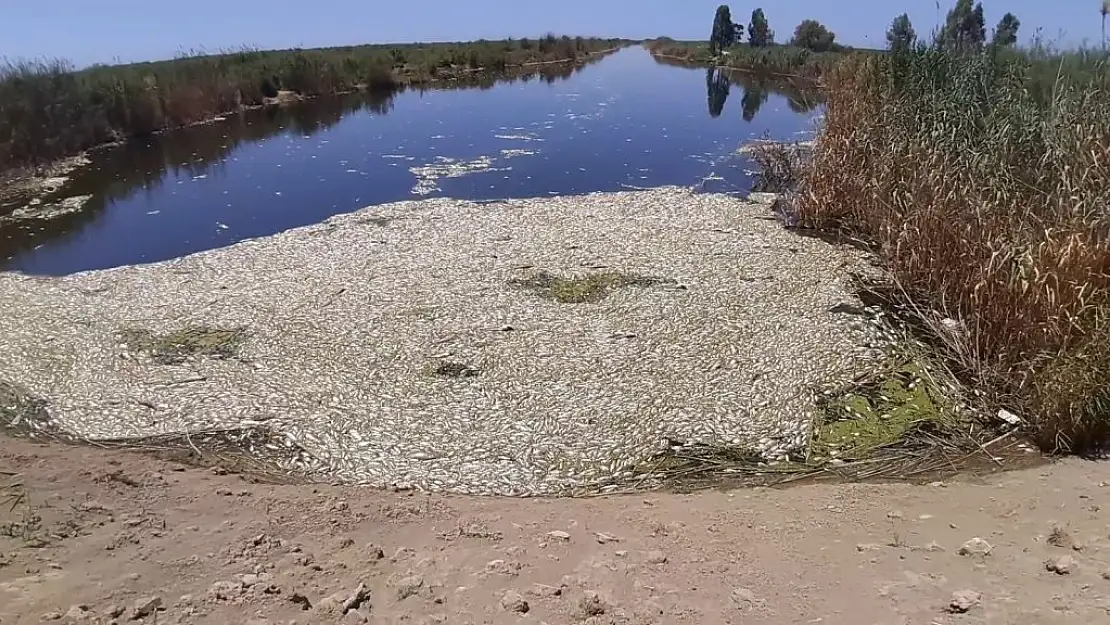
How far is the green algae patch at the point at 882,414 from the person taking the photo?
3.97 m

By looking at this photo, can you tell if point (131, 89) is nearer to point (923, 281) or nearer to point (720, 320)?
point (720, 320)

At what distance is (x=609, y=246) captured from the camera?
291 inches

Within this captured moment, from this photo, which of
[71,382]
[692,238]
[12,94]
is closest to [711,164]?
[692,238]

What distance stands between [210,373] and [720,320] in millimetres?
3411

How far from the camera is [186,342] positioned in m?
5.26

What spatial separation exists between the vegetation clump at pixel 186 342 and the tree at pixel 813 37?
39.8 metres

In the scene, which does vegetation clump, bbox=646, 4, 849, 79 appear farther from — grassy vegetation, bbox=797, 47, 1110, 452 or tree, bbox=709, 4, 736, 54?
grassy vegetation, bbox=797, 47, 1110, 452

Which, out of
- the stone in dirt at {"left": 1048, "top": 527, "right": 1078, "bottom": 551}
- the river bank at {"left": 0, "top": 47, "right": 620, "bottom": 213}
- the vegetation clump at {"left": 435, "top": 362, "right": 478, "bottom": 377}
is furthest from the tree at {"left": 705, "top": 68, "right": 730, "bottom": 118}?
the stone in dirt at {"left": 1048, "top": 527, "right": 1078, "bottom": 551}

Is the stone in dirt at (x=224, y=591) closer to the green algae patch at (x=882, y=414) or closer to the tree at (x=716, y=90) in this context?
the green algae patch at (x=882, y=414)

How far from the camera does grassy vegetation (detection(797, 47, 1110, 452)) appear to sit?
384 centimetres

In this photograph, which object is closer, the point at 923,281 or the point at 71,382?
the point at 71,382

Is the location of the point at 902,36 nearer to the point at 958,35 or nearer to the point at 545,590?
the point at 958,35

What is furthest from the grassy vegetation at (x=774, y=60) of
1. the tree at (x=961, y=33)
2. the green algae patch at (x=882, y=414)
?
the green algae patch at (x=882, y=414)

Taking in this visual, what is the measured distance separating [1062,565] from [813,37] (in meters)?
44.1
